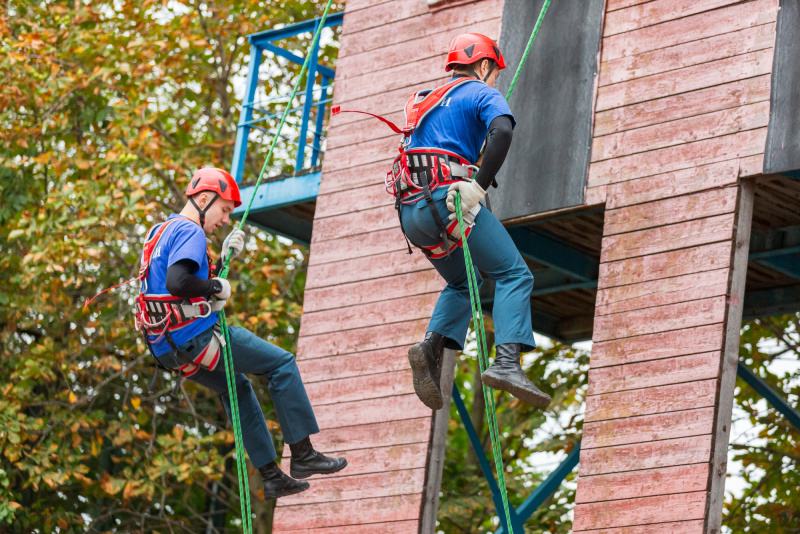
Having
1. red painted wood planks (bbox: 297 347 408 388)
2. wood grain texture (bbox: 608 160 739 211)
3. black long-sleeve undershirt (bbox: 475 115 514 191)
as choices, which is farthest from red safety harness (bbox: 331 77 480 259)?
red painted wood planks (bbox: 297 347 408 388)

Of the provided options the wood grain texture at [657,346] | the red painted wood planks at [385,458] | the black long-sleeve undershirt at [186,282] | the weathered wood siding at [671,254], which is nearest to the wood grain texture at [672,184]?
the weathered wood siding at [671,254]

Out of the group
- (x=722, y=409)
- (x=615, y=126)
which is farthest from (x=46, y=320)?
(x=722, y=409)

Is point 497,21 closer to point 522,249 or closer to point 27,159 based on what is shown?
point 522,249

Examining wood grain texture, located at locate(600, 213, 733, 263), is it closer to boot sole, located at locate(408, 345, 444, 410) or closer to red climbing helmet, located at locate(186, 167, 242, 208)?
boot sole, located at locate(408, 345, 444, 410)

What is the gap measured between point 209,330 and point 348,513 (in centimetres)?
287

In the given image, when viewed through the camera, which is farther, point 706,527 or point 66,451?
point 66,451

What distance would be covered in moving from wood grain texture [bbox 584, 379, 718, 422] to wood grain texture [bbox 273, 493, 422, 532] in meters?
1.62

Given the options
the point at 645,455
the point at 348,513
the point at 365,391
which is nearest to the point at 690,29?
the point at 645,455

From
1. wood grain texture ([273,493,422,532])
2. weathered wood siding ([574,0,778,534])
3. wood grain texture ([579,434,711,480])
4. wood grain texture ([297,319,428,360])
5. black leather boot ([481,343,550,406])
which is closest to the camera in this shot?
black leather boot ([481,343,550,406])

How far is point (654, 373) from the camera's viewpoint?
877cm

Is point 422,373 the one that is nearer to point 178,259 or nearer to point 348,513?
point 178,259

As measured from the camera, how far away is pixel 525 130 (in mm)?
10094

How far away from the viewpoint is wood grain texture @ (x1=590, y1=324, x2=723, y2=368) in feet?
28.1

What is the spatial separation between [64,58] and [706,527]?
12.9 meters
